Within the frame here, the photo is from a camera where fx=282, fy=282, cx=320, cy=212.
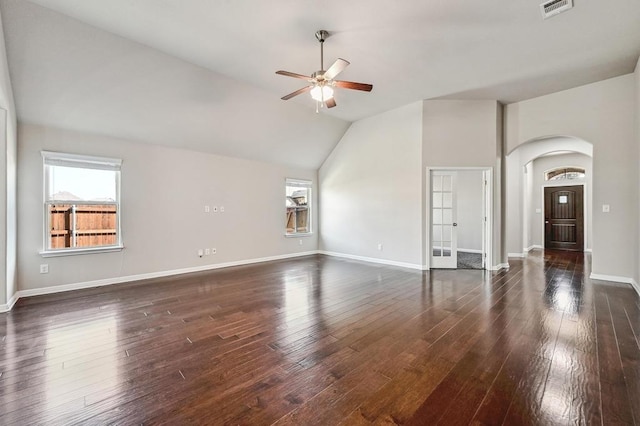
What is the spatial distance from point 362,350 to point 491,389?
99 cm

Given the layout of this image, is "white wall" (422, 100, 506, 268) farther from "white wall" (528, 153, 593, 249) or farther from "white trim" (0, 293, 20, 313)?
"white trim" (0, 293, 20, 313)

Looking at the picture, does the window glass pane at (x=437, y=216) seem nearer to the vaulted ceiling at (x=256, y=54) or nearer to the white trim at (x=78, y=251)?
the vaulted ceiling at (x=256, y=54)

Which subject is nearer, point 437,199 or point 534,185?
point 437,199

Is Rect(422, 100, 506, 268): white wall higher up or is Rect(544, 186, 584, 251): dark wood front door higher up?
Rect(422, 100, 506, 268): white wall

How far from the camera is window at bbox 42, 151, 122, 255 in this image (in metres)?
4.36

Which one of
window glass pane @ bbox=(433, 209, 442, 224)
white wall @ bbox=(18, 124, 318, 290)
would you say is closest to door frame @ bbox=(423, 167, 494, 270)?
window glass pane @ bbox=(433, 209, 442, 224)

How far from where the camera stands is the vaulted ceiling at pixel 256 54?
308 cm

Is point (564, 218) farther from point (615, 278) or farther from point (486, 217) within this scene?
point (486, 217)

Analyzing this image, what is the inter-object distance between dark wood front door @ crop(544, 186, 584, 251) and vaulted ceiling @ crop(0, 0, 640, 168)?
5.18 m

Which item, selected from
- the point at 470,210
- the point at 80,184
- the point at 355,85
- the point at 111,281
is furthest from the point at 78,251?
the point at 470,210

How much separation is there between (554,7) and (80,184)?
6839 millimetres

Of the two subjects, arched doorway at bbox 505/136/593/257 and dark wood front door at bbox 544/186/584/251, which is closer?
arched doorway at bbox 505/136/593/257

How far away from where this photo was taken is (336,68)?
9.89 feet

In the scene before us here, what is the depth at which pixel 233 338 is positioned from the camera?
2793mm
